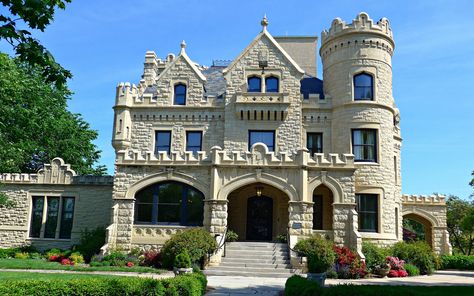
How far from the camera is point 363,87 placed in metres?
27.0

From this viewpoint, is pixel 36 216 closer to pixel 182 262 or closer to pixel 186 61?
pixel 186 61

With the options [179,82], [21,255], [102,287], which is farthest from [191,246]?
[179,82]

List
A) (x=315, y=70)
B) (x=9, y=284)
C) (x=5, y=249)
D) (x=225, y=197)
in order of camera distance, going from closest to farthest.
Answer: (x=9, y=284) → (x=225, y=197) → (x=5, y=249) → (x=315, y=70)

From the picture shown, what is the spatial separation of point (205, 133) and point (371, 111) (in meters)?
10.1

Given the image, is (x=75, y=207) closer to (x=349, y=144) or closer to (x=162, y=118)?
(x=162, y=118)

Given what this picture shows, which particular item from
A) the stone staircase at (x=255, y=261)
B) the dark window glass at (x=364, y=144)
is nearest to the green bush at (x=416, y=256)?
the dark window glass at (x=364, y=144)

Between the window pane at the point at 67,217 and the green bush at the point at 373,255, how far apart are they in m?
17.0

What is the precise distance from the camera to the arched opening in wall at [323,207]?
2517 cm

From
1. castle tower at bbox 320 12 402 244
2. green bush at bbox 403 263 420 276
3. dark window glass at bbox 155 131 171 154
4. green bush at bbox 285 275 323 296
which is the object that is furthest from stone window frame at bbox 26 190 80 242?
green bush at bbox 403 263 420 276

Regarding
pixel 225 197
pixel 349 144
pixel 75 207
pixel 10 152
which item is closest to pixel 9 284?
pixel 225 197

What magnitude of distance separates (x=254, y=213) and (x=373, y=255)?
7239 millimetres

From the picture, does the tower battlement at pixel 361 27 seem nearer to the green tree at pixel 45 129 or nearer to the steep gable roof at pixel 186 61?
the steep gable roof at pixel 186 61

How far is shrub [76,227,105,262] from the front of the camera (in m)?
23.7

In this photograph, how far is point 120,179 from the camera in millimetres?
23859
